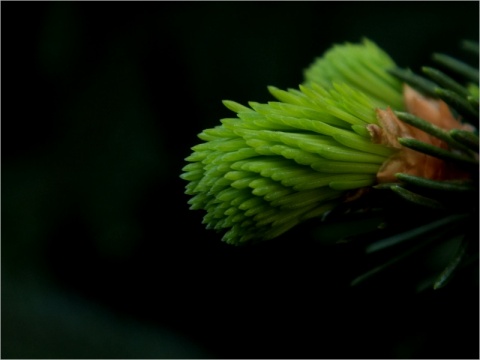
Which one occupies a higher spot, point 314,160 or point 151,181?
point 151,181

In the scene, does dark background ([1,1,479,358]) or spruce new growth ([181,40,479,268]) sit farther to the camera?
dark background ([1,1,479,358])

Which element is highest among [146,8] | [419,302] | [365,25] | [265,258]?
[146,8]

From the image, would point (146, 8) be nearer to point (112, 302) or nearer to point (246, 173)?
point (112, 302)

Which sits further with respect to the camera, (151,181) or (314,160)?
(151,181)

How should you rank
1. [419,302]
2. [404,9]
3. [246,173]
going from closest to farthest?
[246,173] < [419,302] < [404,9]

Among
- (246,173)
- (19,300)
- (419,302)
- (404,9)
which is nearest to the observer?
(246,173)

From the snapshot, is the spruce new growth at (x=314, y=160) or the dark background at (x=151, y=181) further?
the dark background at (x=151, y=181)

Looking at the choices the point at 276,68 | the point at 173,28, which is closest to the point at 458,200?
Result: the point at 276,68

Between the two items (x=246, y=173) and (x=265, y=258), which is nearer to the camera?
(x=246, y=173)
